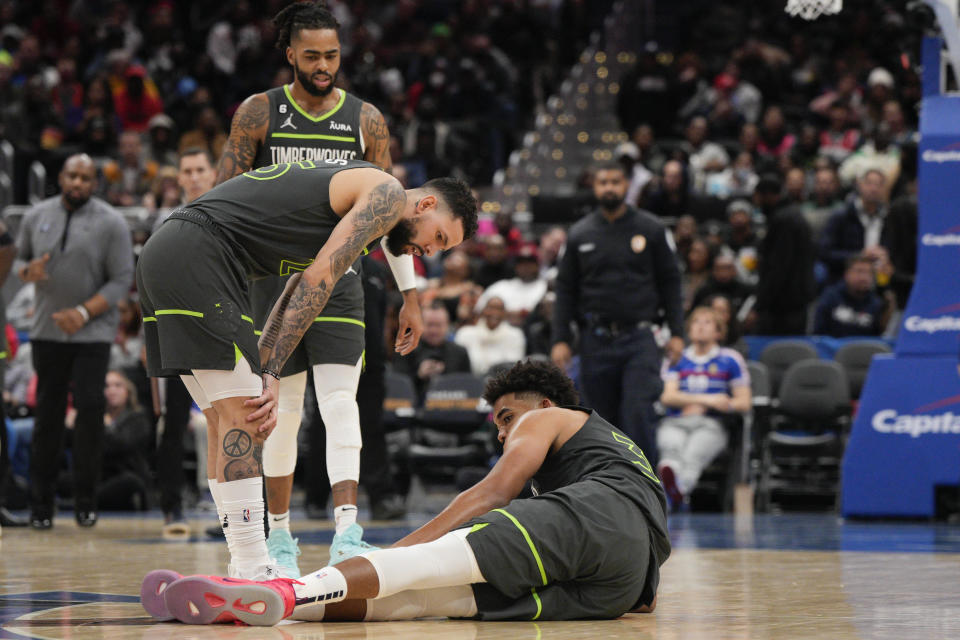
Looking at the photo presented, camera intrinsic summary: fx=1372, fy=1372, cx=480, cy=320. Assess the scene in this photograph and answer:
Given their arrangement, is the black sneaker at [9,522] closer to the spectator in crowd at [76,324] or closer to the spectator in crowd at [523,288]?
the spectator in crowd at [76,324]

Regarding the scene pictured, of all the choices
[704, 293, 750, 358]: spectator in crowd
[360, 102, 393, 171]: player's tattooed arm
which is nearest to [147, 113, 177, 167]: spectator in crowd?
[704, 293, 750, 358]: spectator in crowd

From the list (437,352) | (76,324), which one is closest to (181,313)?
(76,324)

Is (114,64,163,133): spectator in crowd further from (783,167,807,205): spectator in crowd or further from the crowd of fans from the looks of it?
(783,167,807,205): spectator in crowd

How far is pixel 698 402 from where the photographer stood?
10.7 metres

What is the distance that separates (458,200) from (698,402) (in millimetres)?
6416

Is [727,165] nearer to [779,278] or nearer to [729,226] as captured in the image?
[729,226]

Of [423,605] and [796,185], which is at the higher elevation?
[796,185]

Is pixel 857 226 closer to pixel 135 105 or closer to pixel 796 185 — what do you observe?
pixel 796 185

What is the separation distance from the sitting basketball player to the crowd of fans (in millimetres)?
6031

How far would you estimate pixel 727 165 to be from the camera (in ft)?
51.7

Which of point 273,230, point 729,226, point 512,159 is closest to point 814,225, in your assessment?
point 729,226

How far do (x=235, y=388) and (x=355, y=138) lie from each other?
1.90 metres

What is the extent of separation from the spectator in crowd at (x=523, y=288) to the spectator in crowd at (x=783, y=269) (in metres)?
2.08

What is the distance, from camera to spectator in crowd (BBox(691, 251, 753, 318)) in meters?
12.5
